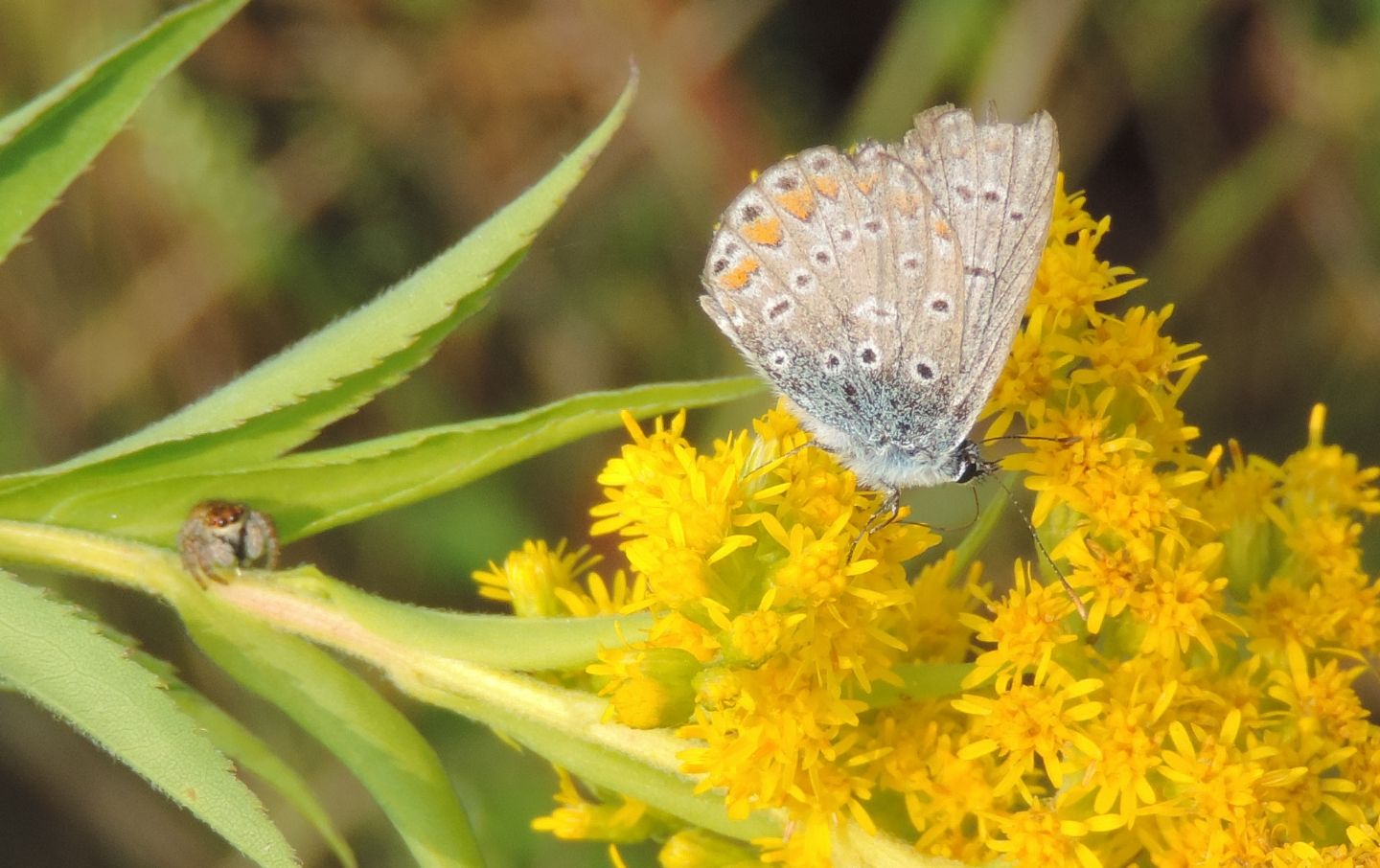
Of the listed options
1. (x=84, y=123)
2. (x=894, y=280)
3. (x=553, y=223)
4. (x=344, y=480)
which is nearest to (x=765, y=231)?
(x=894, y=280)

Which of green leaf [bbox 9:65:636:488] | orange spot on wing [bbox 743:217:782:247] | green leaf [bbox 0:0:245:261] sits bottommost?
green leaf [bbox 9:65:636:488]

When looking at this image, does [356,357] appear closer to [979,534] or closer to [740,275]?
[740,275]

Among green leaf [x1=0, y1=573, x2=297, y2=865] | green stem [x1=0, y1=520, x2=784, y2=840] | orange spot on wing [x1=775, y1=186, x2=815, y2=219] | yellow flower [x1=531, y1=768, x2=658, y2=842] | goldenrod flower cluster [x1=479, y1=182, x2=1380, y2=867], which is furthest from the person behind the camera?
orange spot on wing [x1=775, y1=186, x2=815, y2=219]

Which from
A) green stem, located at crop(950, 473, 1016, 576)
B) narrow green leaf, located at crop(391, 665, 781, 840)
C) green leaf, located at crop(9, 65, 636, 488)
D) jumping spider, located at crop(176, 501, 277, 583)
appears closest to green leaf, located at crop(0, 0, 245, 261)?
green leaf, located at crop(9, 65, 636, 488)

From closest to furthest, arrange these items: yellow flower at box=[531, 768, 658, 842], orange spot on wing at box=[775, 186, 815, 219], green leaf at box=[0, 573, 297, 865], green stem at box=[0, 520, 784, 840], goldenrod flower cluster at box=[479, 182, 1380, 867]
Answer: green leaf at box=[0, 573, 297, 865] < goldenrod flower cluster at box=[479, 182, 1380, 867] < green stem at box=[0, 520, 784, 840] < yellow flower at box=[531, 768, 658, 842] < orange spot on wing at box=[775, 186, 815, 219]

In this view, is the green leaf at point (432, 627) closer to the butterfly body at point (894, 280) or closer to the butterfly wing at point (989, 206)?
the butterfly body at point (894, 280)

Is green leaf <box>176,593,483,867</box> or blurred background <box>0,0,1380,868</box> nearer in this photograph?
green leaf <box>176,593,483,867</box>

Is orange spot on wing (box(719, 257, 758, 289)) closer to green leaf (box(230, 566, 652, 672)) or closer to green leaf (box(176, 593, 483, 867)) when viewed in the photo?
green leaf (box(230, 566, 652, 672))
